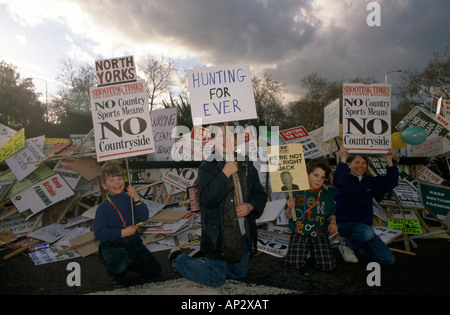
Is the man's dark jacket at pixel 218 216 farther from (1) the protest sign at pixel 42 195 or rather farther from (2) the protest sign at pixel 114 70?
(1) the protest sign at pixel 42 195

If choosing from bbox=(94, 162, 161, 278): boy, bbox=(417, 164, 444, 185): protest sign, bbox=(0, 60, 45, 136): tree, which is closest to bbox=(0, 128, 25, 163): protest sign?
bbox=(94, 162, 161, 278): boy

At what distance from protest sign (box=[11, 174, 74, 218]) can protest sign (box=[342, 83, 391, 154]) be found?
4.54m

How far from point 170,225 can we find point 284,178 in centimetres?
220

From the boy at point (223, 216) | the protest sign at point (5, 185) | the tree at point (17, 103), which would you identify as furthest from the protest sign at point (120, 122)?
the tree at point (17, 103)

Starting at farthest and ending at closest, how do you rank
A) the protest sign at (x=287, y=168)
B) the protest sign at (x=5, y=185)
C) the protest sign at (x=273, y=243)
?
the protest sign at (x=5, y=185) → the protest sign at (x=273, y=243) → the protest sign at (x=287, y=168)

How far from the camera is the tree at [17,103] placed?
36.2 meters

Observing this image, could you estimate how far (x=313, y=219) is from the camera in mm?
3764

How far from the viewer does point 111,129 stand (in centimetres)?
374

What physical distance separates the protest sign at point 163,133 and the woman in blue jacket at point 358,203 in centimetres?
344

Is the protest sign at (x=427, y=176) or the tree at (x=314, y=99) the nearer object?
the protest sign at (x=427, y=176)

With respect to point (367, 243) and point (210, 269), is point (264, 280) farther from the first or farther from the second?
point (367, 243)

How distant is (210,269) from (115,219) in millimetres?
1192
